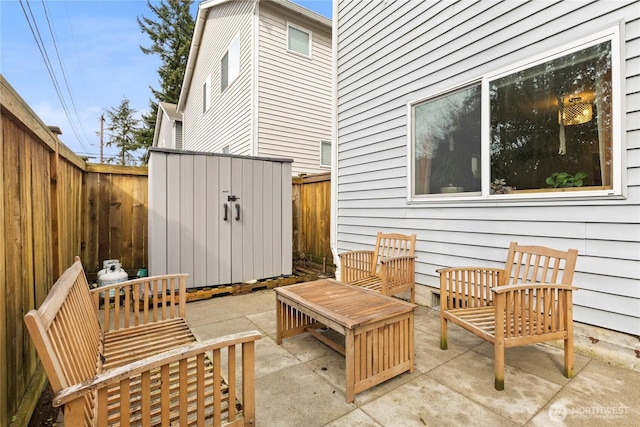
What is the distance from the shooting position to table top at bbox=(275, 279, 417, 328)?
82.7 inches

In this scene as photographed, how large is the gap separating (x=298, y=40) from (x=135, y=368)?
27.7 feet

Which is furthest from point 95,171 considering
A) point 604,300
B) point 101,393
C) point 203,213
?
point 604,300

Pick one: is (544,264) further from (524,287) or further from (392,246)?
(392,246)

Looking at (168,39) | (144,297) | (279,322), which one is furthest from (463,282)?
(168,39)

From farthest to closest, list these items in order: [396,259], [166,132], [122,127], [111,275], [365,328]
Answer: [122,127] < [166,132] < [111,275] < [396,259] < [365,328]

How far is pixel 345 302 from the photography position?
246cm

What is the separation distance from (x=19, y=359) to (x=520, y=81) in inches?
175

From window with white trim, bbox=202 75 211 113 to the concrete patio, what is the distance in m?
9.39

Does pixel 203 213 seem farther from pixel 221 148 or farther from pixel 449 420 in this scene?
pixel 221 148

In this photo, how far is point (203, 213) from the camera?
4219 mm

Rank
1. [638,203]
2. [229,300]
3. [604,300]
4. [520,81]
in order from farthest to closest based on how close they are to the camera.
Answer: [229,300]
[520,81]
[604,300]
[638,203]

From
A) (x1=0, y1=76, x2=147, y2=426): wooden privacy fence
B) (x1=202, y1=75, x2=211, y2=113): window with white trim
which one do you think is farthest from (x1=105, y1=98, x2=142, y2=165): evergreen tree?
(x1=0, y1=76, x2=147, y2=426): wooden privacy fence

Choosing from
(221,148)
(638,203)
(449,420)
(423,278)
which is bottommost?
(449,420)

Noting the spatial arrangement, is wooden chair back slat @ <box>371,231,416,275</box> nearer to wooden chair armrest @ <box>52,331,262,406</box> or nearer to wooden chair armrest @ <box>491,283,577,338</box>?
wooden chair armrest @ <box>491,283,577,338</box>
